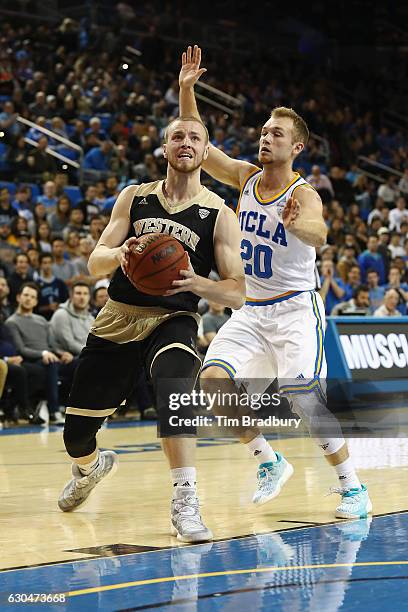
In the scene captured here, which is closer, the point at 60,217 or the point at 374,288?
the point at 60,217

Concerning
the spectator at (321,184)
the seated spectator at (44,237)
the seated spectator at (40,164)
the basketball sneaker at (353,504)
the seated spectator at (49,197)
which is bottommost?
the basketball sneaker at (353,504)

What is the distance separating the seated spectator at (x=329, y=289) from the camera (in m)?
13.4

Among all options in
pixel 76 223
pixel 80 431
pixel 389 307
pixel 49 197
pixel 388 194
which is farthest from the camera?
pixel 388 194

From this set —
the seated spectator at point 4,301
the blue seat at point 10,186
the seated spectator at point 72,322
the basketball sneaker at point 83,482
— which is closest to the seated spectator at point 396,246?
the blue seat at point 10,186

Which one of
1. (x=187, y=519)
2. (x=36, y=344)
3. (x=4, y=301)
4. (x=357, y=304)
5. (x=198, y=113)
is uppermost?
(x=357, y=304)

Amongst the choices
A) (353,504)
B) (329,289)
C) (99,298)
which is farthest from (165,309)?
(329,289)

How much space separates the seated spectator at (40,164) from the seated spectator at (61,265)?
3011mm

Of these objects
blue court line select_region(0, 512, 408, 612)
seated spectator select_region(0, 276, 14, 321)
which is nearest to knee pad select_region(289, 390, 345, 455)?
blue court line select_region(0, 512, 408, 612)

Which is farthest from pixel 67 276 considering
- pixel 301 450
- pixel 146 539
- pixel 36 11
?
pixel 36 11

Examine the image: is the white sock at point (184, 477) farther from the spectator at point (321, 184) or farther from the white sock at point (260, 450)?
the spectator at point (321, 184)

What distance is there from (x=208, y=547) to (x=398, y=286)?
1001 centimetres

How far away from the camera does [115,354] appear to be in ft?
17.3

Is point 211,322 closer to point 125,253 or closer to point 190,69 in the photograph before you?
point 190,69

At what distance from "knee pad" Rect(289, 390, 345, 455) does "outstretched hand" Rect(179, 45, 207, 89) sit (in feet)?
5.98
